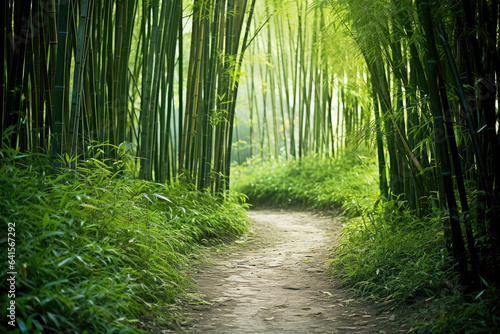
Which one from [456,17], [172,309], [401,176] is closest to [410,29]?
[456,17]

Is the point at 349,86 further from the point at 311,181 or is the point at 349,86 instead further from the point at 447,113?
the point at 311,181

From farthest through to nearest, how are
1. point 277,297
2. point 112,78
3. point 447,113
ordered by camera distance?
point 112,78
point 277,297
point 447,113

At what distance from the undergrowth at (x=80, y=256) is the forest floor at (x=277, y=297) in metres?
0.17

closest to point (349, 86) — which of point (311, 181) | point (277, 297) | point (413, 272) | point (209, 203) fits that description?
point (209, 203)

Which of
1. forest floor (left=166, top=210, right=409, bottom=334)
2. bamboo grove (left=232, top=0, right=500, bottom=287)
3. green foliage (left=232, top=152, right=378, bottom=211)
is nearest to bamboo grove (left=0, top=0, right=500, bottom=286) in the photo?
bamboo grove (left=232, top=0, right=500, bottom=287)

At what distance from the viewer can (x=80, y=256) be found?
1.47 m

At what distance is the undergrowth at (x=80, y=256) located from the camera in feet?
4.13

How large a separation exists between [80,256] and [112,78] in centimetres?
143

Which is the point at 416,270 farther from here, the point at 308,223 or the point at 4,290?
the point at 308,223

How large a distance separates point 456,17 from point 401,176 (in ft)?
3.64

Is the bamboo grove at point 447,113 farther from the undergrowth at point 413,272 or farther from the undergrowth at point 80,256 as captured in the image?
the undergrowth at point 80,256

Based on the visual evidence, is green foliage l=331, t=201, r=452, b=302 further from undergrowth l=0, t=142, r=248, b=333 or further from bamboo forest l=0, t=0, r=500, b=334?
undergrowth l=0, t=142, r=248, b=333

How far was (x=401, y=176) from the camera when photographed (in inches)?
102

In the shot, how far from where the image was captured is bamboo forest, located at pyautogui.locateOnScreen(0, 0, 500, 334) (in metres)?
1.48
